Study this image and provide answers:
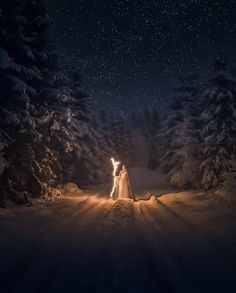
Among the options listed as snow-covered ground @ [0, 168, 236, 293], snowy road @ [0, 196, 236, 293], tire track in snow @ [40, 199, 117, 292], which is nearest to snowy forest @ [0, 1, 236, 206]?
snow-covered ground @ [0, 168, 236, 293]

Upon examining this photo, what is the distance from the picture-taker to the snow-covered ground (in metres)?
5.14

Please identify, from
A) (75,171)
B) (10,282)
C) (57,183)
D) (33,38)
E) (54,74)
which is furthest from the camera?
(75,171)

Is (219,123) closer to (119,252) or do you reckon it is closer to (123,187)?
(123,187)

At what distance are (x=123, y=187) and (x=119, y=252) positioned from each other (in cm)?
1228

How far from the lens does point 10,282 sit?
5.21 metres

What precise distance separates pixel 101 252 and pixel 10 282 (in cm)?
242

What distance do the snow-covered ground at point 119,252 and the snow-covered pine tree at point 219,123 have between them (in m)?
8.52

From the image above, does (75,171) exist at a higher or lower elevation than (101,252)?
higher

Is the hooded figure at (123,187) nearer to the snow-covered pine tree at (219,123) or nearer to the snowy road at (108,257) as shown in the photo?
the snow-covered pine tree at (219,123)

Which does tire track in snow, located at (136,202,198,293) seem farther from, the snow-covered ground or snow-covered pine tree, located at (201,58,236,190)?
snow-covered pine tree, located at (201,58,236,190)

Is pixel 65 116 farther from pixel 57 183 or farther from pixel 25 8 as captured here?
pixel 25 8

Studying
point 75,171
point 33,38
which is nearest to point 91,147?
point 75,171

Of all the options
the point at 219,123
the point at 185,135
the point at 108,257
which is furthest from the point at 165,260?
the point at 185,135

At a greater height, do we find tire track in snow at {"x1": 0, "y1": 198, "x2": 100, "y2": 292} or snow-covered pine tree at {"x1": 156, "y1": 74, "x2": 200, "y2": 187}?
snow-covered pine tree at {"x1": 156, "y1": 74, "x2": 200, "y2": 187}
